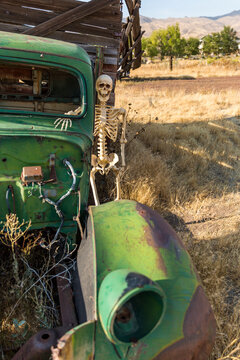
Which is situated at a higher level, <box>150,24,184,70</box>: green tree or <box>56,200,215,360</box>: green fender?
<box>150,24,184,70</box>: green tree

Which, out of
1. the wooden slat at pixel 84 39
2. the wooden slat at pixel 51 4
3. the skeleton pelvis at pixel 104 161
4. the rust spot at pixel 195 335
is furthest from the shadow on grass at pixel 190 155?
the rust spot at pixel 195 335

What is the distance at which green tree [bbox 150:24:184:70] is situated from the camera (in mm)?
35562

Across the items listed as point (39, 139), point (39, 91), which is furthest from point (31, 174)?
point (39, 91)

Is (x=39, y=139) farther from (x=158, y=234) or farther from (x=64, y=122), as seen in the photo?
(x=158, y=234)

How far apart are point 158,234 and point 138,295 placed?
532mm

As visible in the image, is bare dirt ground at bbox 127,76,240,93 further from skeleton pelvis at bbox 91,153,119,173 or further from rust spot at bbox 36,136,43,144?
rust spot at bbox 36,136,43,144

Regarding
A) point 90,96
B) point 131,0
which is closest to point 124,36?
point 131,0

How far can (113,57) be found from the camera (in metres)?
5.67

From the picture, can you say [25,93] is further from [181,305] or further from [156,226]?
[181,305]

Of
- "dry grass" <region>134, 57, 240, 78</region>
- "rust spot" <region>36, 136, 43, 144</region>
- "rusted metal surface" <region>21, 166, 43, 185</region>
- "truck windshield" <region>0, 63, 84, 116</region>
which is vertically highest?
"dry grass" <region>134, 57, 240, 78</region>

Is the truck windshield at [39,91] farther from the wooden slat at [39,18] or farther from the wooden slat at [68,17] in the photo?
the wooden slat at [39,18]

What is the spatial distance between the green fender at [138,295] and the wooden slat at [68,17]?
14.1 feet

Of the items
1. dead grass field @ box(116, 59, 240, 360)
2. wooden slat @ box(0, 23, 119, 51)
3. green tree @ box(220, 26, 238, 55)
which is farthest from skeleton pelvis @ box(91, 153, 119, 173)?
green tree @ box(220, 26, 238, 55)

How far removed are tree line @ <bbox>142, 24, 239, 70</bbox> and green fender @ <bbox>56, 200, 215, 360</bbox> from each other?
3270cm
